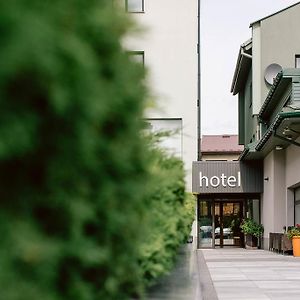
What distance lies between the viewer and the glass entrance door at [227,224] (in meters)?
34.6

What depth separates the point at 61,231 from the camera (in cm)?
209

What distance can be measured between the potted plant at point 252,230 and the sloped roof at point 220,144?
108 ft

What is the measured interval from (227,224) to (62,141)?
33.6 metres

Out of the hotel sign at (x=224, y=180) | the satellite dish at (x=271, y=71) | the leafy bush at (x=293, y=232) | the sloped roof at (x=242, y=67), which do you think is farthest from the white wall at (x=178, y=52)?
the sloped roof at (x=242, y=67)

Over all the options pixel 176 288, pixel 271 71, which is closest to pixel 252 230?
pixel 271 71

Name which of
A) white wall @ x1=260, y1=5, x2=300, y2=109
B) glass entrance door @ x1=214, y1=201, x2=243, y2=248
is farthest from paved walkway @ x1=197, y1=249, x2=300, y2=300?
glass entrance door @ x1=214, y1=201, x2=243, y2=248

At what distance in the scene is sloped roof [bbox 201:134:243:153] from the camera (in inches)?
2643

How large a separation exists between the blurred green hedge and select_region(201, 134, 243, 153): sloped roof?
207 feet

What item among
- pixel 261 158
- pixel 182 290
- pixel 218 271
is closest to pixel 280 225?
pixel 261 158

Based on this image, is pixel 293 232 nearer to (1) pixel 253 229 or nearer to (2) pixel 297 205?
(2) pixel 297 205

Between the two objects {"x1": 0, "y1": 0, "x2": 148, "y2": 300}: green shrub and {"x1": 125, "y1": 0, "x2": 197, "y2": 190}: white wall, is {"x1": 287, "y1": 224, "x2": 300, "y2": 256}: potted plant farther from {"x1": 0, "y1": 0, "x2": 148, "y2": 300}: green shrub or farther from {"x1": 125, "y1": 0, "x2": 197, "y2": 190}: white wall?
{"x1": 0, "y1": 0, "x2": 148, "y2": 300}: green shrub

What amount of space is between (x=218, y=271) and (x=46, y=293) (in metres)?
15.4

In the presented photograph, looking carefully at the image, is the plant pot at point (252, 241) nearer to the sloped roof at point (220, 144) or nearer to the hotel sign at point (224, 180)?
the hotel sign at point (224, 180)

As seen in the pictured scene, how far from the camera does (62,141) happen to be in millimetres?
1989
